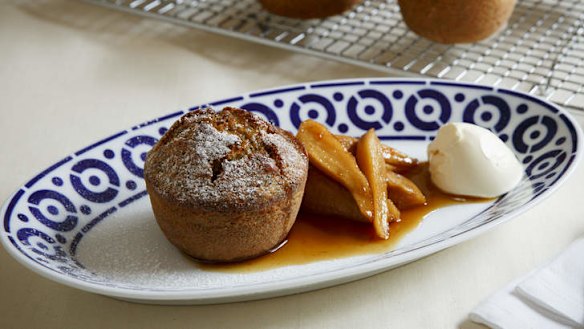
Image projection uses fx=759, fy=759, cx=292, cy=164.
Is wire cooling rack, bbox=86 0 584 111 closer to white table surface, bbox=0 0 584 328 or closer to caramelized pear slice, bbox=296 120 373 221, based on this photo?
white table surface, bbox=0 0 584 328

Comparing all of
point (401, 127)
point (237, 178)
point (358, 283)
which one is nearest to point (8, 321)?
point (237, 178)

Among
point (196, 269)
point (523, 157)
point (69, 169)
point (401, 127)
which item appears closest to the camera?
point (196, 269)

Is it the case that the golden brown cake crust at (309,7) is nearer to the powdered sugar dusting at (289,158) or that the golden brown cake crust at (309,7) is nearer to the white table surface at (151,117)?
the white table surface at (151,117)

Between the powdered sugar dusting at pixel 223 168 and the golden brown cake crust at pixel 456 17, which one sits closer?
the powdered sugar dusting at pixel 223 168

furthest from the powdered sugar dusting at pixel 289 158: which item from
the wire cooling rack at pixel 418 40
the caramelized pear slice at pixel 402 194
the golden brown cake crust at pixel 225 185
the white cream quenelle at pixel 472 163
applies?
the wire cooling rack at pixel 418 40

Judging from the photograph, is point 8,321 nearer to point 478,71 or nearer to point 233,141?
point 233,141
